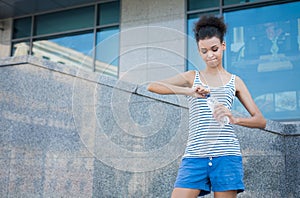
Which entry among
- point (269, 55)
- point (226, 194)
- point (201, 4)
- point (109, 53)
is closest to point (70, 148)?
point (109, 53)

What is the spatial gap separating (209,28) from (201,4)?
6711 millimetres

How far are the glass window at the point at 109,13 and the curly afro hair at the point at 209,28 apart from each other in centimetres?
748

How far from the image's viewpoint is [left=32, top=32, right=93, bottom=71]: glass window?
10250 mm

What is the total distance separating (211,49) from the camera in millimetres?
2535

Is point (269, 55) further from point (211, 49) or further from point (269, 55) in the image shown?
point (211, 49)

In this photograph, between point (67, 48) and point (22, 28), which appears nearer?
point (67, 48)

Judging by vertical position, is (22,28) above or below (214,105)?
above

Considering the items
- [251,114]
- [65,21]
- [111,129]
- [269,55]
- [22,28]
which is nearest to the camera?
[251,114]

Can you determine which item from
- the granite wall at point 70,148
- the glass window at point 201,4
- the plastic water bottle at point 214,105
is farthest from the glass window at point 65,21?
the plastic water bottle at point 214,105

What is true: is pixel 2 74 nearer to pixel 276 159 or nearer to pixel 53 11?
pixel 276 159

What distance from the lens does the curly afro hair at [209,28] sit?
258 cm

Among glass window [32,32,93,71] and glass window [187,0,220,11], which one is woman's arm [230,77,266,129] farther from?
glass window [32,32,93,71]

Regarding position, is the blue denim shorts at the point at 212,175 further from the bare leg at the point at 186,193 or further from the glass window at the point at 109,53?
the glass window at the point at 109,53

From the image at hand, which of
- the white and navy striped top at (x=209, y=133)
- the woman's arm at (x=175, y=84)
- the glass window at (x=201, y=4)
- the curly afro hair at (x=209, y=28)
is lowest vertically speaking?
the white and navy striped top at (x=209, y=133)
